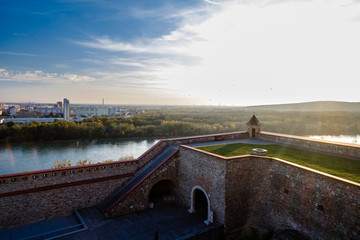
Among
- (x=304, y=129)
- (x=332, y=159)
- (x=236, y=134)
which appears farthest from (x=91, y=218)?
(x=304, y=129)

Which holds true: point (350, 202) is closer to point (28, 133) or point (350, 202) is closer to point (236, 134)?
point (236, 134)

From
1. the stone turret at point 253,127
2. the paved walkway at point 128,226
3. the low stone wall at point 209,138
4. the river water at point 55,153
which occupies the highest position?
the stone turret at point 253,127

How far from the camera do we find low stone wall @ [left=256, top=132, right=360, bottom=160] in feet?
28.5

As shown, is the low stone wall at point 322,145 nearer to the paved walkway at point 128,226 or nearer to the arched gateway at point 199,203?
the arched gateway at point 199,203

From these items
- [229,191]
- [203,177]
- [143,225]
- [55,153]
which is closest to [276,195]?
[229,191]

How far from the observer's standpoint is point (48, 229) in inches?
329

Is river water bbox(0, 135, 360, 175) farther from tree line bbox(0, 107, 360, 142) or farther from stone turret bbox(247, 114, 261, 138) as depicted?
stone turret bbox(247, 114, 261, 138)

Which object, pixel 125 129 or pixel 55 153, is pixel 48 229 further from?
pixel 125 129

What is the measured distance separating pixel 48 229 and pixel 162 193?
5146 millimetres

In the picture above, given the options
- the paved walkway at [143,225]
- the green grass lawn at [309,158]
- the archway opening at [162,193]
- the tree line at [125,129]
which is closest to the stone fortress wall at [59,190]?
the paved walkway at [143,225]

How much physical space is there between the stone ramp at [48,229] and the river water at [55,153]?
1321 cm

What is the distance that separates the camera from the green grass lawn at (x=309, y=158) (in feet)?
23.2

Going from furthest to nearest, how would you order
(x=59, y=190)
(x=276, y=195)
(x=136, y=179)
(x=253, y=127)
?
(x=253, y=127) → (x=136, y=179) → (x=59, y=190) → (x=276, y=195)

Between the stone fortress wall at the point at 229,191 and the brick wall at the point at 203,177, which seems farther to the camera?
the brick wall at the point at 203,177
